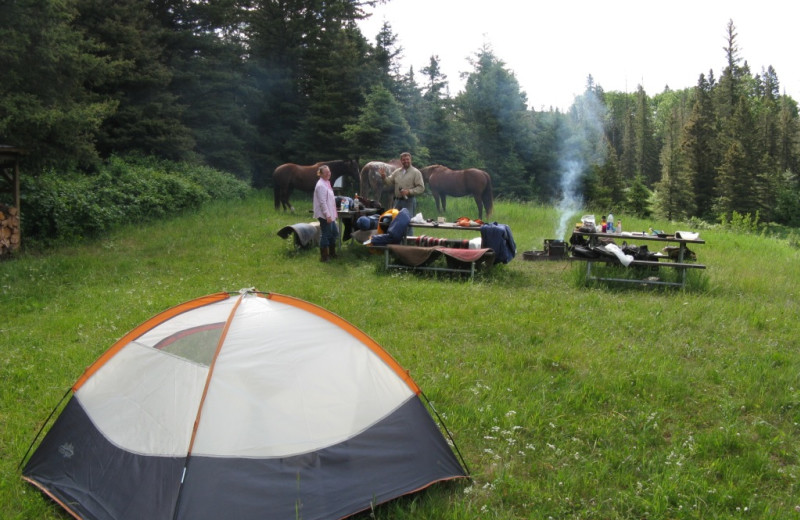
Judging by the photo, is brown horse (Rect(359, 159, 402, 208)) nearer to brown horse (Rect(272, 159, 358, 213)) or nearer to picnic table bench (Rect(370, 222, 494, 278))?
brown horse (Rect(272, 159, 358, 213))

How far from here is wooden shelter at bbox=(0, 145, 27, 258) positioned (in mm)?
10273

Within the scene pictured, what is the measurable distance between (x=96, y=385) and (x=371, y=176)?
12209 millimetres

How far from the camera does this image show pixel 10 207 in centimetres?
1052

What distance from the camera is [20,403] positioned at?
4594mm

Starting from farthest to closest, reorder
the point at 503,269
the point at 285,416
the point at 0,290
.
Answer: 1. the point at 503,269
2. the point at 0,290
3. the point at 285,416

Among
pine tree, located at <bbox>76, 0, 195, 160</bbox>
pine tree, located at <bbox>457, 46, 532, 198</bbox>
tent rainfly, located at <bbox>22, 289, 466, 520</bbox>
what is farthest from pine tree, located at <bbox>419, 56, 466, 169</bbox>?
tent rainfly, located at <bbox>22, 289, 466, 520</bbox>

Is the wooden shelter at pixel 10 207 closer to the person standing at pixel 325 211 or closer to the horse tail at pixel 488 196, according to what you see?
the person standing at pixel 325 211

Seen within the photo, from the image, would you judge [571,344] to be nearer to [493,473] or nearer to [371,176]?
[493,473]

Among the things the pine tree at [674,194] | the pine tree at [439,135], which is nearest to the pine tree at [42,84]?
the pine tree at [439,135]

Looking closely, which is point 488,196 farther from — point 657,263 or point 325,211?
point 657,263

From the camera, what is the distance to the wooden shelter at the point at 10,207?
33.7 ft

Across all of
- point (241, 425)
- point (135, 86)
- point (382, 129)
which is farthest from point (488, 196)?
point (241, 425)

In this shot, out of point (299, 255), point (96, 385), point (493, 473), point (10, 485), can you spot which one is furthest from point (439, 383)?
point (299, 255)

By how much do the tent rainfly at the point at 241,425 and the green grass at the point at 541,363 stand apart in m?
0.27
